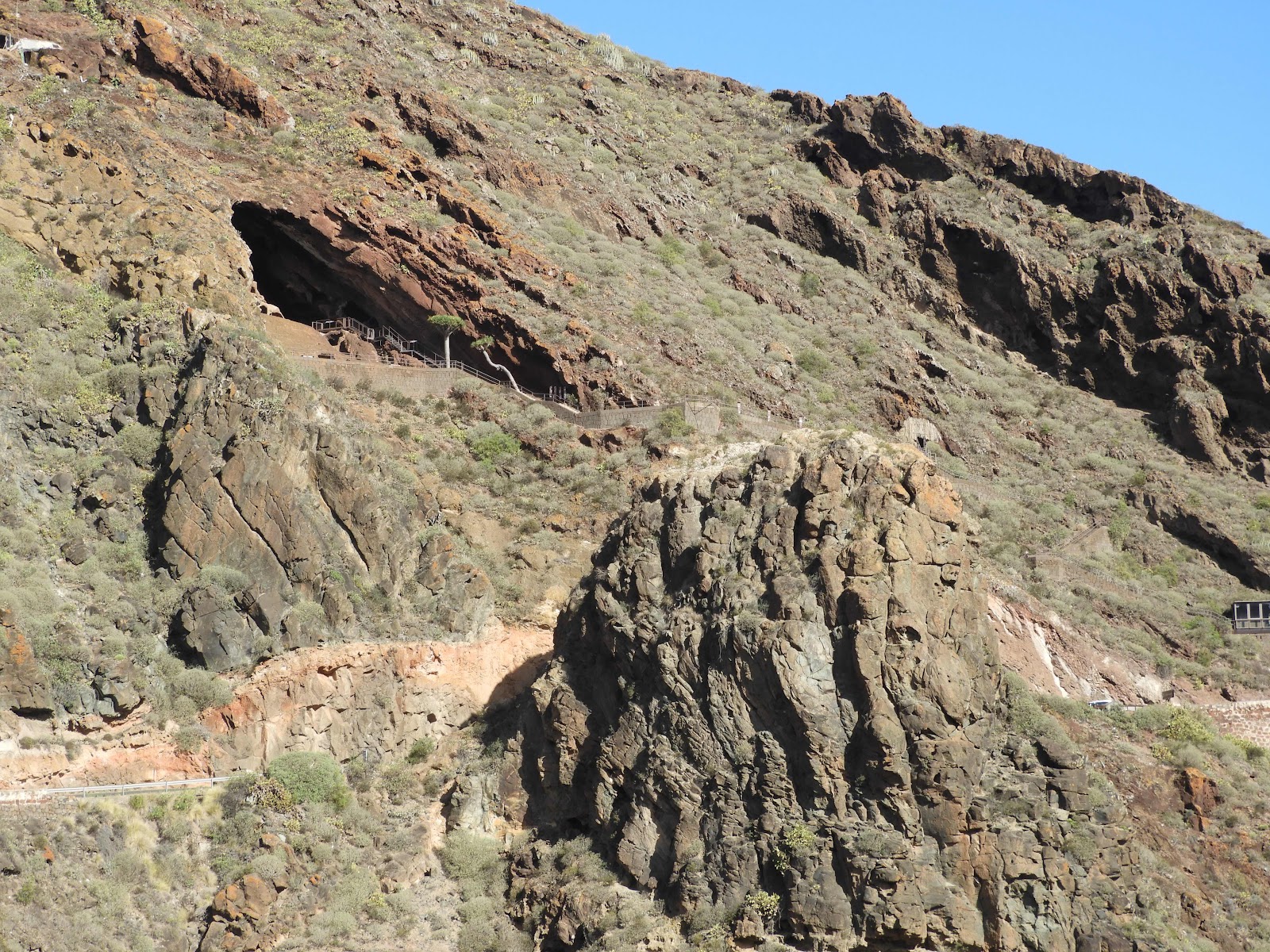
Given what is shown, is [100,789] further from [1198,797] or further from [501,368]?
[1198,797]

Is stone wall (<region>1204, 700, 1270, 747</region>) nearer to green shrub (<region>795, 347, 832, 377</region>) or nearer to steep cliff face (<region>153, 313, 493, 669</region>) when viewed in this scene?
green shrub (<region>795, 347, 832, 377</region>)

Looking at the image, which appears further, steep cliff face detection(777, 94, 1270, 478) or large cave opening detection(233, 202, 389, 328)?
steep cliff face detection(777, 94, 1270, 478)

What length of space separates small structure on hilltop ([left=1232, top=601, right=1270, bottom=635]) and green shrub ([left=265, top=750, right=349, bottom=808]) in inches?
1104

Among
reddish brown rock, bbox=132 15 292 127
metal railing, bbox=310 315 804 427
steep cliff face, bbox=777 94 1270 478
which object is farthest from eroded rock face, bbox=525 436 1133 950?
steep cliff face, bbox=777 94 1270 478

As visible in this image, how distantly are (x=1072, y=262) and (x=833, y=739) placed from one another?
4116 cm

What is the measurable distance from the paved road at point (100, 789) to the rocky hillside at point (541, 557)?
0.41m

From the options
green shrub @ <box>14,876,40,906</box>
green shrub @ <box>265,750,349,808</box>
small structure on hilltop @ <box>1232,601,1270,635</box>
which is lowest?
green shrub @ <box>14,876,40,906</box>

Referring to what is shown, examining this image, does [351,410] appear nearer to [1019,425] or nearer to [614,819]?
[614,819]

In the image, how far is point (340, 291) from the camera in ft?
161

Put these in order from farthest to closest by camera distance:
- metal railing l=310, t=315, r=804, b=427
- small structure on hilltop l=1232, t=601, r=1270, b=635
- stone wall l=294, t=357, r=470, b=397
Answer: small structure on hilltop l=1232, t=601, r=1270, b=635 < metal railing l=310, t=315, r=804, b=427 < stone wall l=294, t=357, r=470, b=397

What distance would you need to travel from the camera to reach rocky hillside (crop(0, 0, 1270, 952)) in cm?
3036

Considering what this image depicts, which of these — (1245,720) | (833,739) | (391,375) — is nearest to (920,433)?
(1245,720)

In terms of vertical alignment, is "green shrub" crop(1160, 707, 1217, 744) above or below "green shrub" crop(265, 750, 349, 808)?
above

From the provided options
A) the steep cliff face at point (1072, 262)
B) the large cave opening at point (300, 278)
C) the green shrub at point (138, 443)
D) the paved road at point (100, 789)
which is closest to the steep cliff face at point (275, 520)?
the green shrub at point (138, 443)
